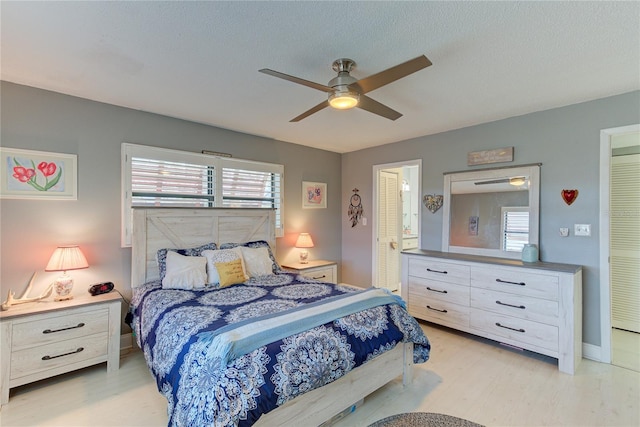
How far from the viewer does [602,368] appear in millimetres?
2695

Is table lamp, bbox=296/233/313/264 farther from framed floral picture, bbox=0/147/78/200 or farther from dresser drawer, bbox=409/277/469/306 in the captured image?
framed floral picture, bbox=0/147/78/200

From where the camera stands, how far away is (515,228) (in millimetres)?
3350

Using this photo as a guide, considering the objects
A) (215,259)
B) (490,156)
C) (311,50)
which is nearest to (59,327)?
(215,259)

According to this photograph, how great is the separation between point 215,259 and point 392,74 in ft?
7.61

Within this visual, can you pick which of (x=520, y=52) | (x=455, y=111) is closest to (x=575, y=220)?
(x=455, y=111)

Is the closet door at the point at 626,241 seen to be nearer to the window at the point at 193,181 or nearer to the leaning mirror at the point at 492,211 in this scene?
the leaning mirror at the point at 492,211

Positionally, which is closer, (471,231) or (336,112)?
(336,112)

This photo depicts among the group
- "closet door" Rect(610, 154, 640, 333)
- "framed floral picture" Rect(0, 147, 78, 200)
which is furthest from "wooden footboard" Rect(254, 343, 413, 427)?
"closet door" Rect(610, 154, 640, 333)

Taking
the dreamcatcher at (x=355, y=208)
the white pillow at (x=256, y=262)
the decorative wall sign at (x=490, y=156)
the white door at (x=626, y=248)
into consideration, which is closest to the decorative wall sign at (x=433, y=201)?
the decorative wall sign at (x=490, y=156)

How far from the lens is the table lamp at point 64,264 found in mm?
2480

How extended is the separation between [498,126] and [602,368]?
2.57m

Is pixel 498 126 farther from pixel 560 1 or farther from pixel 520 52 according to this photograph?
pixel 560 1

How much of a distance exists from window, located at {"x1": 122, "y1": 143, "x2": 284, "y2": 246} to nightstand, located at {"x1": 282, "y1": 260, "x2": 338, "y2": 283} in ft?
1.78

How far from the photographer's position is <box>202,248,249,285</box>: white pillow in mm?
2935
